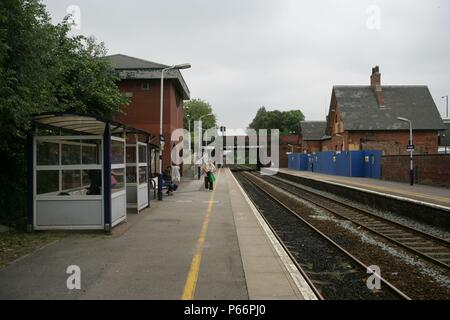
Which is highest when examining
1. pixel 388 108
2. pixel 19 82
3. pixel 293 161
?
pixel 388 108

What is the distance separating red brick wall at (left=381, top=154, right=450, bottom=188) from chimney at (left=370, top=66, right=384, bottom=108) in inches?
814

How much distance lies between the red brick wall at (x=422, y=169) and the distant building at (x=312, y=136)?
38.0m

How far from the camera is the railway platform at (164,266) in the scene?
5.91 metres

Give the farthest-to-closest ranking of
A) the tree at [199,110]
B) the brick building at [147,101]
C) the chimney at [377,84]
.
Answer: the tree at [199,110] < the chimney at [377,84] < the brick building at [147,101]

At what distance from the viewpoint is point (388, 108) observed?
5219cm

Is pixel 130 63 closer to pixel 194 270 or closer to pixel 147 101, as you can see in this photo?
pixel 147 101

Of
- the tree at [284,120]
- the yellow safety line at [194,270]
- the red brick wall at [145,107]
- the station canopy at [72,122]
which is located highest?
the tree at [284,120]

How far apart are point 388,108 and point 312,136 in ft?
70.2

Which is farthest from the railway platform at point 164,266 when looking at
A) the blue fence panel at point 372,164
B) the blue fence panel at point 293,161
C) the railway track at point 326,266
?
the blue fence panel at point 293,161

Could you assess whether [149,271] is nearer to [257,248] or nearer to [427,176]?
[257,248]

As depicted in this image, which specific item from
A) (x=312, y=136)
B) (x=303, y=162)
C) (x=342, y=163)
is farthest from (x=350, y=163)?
(x=312, y=136)

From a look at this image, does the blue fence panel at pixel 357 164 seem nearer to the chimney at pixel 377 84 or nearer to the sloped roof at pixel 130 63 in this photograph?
the chimney at pixel 377 84

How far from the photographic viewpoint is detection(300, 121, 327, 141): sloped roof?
72875mm
